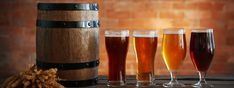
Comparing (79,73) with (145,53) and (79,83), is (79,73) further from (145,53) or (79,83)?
(145,53)

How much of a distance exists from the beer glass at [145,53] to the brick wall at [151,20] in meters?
1.13

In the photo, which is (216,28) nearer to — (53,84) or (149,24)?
(149,24)

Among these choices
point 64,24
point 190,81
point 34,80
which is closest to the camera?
point 34,80

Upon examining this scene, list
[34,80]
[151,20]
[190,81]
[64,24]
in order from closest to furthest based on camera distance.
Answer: [34,80]
[64,24]
[190,81]
[151,20]

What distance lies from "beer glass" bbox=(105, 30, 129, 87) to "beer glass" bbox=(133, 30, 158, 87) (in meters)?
0.04

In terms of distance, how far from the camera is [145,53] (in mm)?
1263

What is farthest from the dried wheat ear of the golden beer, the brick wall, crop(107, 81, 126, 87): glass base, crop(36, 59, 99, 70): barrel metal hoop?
the brick wall

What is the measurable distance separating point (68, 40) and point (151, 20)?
48.4 inches

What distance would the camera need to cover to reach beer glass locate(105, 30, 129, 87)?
4.16 feet

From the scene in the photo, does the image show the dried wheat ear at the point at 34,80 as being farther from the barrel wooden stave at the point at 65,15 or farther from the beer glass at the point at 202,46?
the beer glass at the point at 202,46

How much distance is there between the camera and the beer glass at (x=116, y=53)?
127 centimetres

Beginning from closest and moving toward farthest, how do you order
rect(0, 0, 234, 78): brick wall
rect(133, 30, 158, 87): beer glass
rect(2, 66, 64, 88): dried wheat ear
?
rect(2, 66, 64, 88): dried wheat ear
rect(133, 30, 158, 87): beer glass
rect(0, 0, 234, 78): brick wall

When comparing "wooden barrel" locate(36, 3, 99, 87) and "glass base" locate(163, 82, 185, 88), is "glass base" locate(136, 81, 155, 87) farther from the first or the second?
"wooden barrel" locate(36, 3, 99, 87)

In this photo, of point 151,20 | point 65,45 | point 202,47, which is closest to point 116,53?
point 65,45
